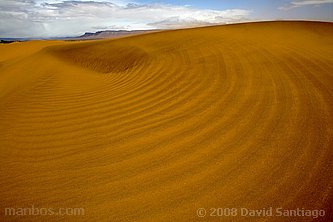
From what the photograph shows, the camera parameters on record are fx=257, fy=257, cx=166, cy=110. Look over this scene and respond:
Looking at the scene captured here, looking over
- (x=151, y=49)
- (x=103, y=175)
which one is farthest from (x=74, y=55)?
(x=103, y=175)

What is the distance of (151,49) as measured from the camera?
889 cm

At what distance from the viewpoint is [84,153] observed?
332cm

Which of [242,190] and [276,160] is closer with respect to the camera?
[242,190]

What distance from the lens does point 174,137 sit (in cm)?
356

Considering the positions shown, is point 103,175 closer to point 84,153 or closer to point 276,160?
point 84,153

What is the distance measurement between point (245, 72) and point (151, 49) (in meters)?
4.08

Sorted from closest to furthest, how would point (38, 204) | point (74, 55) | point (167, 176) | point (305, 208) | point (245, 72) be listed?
1. point (305, 208)
2. point (38, 204)
3. point (167, 176)
4. point (245, 72)
5. point (74, 55)

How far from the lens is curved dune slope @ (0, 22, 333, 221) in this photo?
2.50 meters

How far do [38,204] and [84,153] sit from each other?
0.91 meters

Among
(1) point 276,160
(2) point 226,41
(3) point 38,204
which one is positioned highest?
(2) point 226,41

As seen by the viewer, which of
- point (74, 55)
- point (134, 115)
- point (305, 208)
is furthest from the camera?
point (74, 55)

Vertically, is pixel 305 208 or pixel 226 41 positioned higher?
pixel 226 41

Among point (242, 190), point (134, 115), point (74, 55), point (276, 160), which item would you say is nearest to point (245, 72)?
point (134, 115)

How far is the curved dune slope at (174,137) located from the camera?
2.50 m
